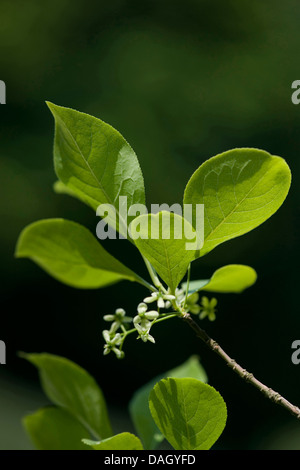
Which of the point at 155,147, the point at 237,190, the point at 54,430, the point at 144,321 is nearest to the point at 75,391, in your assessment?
the point at 54,430

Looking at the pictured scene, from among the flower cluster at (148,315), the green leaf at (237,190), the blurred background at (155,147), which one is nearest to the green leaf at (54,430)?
the flower cluster at (148,315)

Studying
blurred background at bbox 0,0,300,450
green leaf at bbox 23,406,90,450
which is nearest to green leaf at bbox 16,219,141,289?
green leaf at bbox 23,406,90,450

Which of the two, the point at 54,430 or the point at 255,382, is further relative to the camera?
the point at 54,430

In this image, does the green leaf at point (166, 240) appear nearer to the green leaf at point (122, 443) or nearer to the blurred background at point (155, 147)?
the green leaf at point (122, 443)

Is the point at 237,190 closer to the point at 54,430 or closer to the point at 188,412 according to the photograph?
the point at 188,412

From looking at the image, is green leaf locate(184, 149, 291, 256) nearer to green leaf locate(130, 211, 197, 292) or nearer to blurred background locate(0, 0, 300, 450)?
green leaf locate(130, 211, 197, 292)

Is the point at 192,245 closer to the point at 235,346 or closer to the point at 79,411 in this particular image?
the point at 79,411
